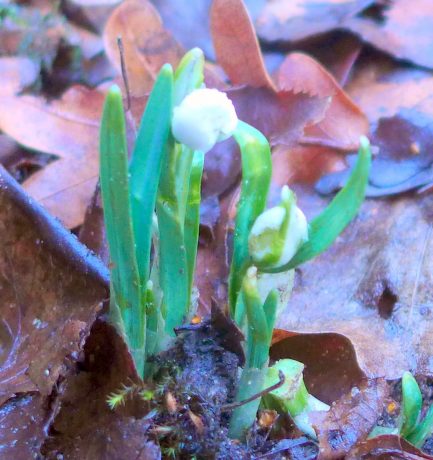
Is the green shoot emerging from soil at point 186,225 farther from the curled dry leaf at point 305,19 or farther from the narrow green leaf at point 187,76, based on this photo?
the curled dry leaf at point 305,19

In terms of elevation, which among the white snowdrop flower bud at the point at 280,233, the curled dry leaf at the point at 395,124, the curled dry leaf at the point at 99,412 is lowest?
the curled dry leaf at the point at 395,124

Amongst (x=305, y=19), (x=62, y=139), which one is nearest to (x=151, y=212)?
(x=62, y=139)

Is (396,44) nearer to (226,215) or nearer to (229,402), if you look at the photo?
(226,215)

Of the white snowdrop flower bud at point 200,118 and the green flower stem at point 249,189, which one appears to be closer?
the white snowdrop flower bud at point 200,118

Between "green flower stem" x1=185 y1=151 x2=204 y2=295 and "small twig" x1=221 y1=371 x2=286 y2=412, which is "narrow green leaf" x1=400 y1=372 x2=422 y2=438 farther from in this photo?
"green flower stem" x1=185 y1=151 x2=204 y2=295

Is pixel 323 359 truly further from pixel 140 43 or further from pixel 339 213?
pixel 140 43

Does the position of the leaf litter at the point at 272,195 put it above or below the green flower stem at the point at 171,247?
below

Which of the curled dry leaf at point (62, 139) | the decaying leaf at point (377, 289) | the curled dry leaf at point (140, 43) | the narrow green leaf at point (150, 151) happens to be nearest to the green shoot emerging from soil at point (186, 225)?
the narrow green leaf at point (150, 151)

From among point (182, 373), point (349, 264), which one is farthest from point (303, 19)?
point (182, 373)

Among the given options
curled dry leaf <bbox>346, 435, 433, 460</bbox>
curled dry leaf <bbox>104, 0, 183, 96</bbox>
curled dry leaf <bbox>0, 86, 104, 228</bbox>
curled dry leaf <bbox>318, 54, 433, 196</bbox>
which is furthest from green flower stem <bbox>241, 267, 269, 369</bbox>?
curled dry leaf <bbox>104, 0, 183, 96</bbox>
